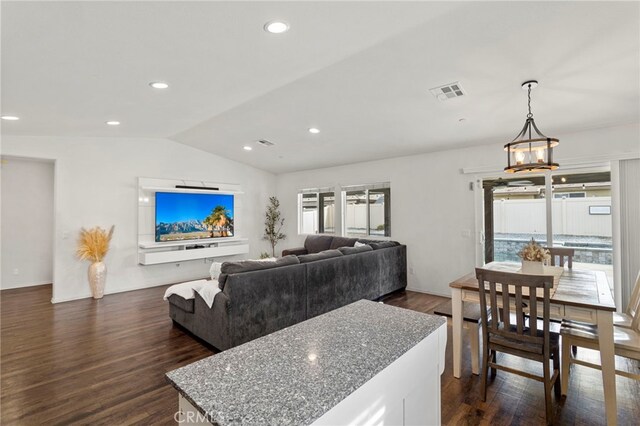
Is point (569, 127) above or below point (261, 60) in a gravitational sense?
below

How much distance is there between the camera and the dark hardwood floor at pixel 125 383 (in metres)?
2.18

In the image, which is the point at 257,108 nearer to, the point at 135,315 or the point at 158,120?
the point at 158,120

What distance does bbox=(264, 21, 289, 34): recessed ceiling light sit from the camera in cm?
222

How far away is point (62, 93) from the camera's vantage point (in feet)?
10.4

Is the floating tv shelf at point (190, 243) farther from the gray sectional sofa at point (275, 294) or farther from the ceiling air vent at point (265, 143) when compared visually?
the ceiling air vent at point (265, 143)

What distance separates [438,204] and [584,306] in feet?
11.1

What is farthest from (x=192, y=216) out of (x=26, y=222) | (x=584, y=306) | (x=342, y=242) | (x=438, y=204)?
(x=584, y=306)

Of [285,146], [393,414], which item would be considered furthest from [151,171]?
[393,414]

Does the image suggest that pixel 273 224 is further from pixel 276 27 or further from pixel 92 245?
pixel 276 27

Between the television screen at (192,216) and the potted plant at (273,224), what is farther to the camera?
the potted plant at (273,224)

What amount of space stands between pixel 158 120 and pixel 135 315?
2.83 metres

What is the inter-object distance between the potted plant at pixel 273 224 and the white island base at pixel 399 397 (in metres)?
6.85

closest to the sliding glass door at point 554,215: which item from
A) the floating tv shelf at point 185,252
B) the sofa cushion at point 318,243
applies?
the sofa cushion at point 318,243

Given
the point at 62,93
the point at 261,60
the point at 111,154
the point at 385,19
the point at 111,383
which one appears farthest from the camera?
the point at 111,154
